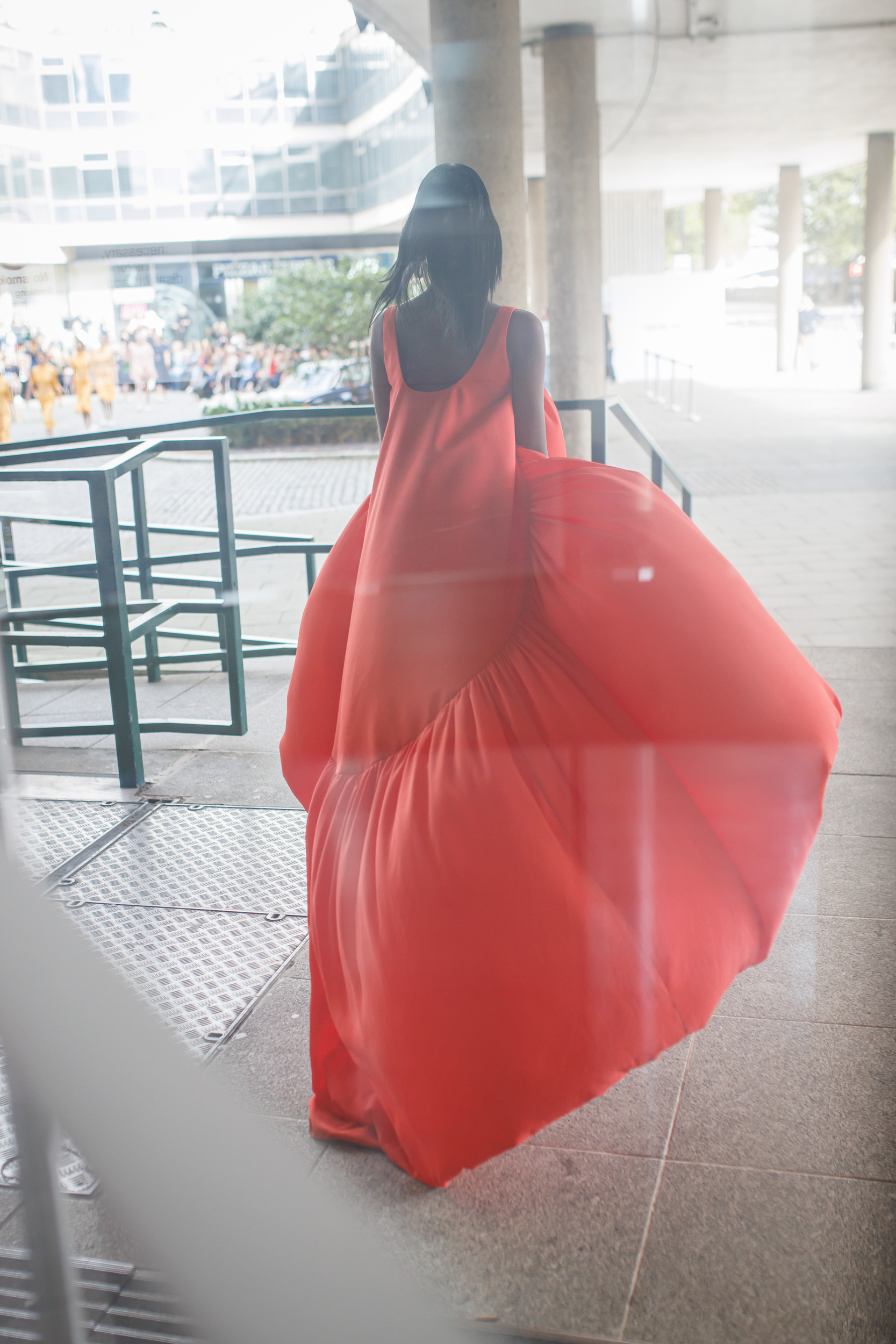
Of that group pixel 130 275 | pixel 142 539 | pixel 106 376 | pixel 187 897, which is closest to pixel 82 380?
pixel 106 376

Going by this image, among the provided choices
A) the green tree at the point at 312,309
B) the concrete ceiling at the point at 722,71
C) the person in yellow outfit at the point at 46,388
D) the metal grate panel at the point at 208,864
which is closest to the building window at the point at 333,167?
the green tree at the point at 312,309

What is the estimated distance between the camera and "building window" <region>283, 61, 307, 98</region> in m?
15.0

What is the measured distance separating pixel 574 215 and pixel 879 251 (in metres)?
11.2

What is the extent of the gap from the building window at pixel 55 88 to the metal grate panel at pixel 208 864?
5747 mm

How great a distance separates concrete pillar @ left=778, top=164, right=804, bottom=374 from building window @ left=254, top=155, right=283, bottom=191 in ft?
42.2

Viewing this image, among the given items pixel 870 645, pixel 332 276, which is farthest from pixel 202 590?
pixel 332 276

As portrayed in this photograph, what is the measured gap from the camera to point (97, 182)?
6770mm

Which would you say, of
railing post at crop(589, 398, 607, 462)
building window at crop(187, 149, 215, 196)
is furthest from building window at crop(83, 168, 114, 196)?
building window at crop(187, 149, 215, 196)

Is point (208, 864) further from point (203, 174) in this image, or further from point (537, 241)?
point (537, 241)

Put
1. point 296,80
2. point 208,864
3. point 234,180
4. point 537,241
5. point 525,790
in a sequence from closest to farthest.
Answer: point 525,790, point 208,864, point 296,80, point 234,180, point 537,241

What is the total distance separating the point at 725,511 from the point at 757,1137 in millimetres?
8584

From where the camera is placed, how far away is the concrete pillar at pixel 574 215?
11648mm

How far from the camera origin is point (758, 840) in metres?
1.97

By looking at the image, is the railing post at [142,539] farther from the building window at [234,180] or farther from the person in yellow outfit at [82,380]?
the building window at [234,180]
